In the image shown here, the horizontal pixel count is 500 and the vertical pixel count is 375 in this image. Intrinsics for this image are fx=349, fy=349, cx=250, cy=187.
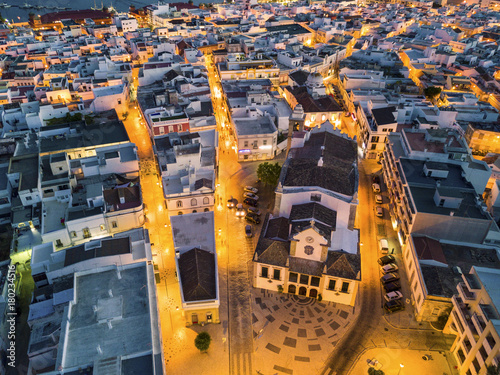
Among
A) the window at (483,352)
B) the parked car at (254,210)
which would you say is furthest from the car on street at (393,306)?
the parked car at (254,210)

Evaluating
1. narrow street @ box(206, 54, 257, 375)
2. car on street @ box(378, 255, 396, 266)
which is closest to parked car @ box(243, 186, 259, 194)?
narrow street @ box(206, 54, 257, 375)

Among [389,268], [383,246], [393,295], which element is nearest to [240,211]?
[383,246]

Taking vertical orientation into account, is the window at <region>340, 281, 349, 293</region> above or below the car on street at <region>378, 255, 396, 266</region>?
above

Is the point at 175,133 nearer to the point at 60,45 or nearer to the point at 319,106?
the point at 319,106

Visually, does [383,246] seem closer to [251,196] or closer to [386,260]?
[386,260]

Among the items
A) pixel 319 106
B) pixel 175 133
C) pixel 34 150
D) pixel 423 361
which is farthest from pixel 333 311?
pixel 34 150

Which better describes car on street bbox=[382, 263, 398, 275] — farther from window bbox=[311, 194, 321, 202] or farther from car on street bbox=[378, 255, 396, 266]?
window bbox=[311, 194, 321, 202]
